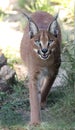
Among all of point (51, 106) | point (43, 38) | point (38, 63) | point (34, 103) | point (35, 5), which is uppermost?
point (43, 38)

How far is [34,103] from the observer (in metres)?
7.49

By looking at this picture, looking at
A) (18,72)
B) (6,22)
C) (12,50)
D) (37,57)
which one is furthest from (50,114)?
(6,22)

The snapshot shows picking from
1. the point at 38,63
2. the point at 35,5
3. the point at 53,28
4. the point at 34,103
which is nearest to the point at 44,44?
the point at 53,28

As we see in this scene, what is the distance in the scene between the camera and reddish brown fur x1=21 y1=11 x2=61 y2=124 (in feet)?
24.1

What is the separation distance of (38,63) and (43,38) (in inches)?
22.3

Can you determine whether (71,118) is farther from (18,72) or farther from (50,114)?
(18,72)

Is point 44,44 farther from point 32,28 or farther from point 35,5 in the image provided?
point 35,5

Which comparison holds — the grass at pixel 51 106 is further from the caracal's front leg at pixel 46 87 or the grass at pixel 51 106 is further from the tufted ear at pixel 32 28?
the tufted ear at pixel 32 28

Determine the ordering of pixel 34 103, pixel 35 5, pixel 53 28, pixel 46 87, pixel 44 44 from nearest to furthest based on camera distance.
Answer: pixel 44 44 → pixel 53 28 → pixel 34 103 → pixel 46 87 → pixel 35 5

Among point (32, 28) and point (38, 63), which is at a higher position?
point (32, 28)

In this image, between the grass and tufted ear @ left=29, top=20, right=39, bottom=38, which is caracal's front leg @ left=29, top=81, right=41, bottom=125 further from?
tufted ear @ left=29, top=20, right=39, bottom=38

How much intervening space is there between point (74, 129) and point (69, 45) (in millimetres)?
1440

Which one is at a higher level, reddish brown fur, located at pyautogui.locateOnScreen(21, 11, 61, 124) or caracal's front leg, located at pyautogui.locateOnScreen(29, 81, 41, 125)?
reddish brown fur, located at pyautogui.locateOnScreen(21, 11, 61, 124)

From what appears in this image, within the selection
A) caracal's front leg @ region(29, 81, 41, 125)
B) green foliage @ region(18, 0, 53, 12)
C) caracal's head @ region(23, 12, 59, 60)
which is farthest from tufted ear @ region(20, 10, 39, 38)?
green foliage @ region(18, 0, 53, 12)
